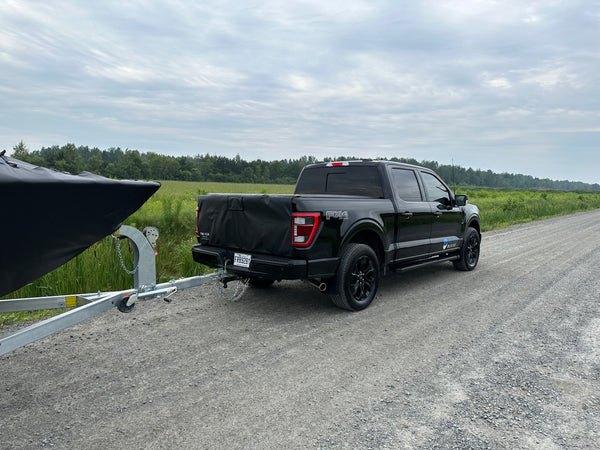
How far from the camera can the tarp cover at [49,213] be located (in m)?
2.56

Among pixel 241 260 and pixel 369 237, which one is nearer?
pixel 241 260

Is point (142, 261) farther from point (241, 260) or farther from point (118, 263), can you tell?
point (118, 263)

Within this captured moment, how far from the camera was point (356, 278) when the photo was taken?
5.47 metres

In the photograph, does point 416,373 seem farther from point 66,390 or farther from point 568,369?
point 66,390

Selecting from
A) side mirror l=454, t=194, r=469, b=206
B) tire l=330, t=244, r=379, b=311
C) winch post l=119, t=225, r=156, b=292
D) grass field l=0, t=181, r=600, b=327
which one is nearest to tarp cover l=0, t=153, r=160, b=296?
winch post l=119, t=225, r=156, b=292

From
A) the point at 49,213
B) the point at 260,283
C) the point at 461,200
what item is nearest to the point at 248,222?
the point at 260,283

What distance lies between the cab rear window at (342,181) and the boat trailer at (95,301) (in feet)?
9.38

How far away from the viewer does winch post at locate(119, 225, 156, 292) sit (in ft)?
12.5

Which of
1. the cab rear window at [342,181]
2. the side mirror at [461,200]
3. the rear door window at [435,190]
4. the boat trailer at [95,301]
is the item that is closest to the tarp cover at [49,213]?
the boat trailer at [95,301]

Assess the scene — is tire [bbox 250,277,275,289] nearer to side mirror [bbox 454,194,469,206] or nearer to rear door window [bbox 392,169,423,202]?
rear door window [bbox 392,169,423,202]

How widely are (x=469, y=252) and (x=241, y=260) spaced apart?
514 centimetres

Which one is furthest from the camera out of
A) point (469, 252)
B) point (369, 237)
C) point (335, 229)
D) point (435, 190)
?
point (469, 252)

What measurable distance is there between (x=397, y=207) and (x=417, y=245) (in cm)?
90

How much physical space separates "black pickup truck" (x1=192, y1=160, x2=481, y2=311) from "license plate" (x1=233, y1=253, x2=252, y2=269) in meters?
0.01
